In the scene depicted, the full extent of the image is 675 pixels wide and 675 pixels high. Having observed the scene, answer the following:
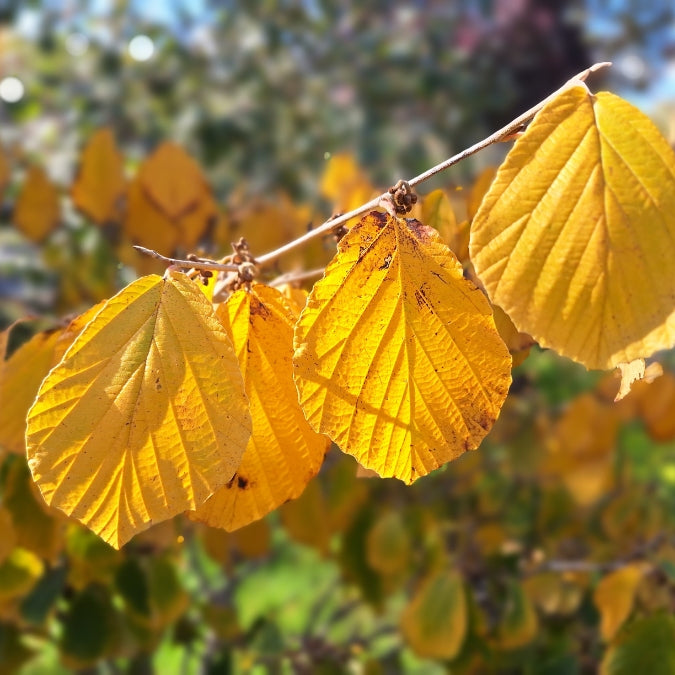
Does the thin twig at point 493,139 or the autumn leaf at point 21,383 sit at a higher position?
the autumn leaf at point 21,383

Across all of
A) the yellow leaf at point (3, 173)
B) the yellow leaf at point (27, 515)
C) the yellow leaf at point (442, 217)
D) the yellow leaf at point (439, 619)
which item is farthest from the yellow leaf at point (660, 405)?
the yellow leaf at point (3, 173)

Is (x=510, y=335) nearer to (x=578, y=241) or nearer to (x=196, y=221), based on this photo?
(x=578, y=241)

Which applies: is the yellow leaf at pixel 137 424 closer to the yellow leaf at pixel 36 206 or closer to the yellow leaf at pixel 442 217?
the yellow leaf at pixel 442 217

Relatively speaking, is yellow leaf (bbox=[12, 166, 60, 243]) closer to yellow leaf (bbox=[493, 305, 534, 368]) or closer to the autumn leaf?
the autumn leaf

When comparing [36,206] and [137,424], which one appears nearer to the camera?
[137,424]

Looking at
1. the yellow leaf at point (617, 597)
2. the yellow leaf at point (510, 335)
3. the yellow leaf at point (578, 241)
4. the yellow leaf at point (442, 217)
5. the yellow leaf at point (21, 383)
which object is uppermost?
the yellow leaf at point (21, 383)

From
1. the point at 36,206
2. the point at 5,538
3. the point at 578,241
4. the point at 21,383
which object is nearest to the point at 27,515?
the point at 5,538

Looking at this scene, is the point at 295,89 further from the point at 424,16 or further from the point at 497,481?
the point at 497,481

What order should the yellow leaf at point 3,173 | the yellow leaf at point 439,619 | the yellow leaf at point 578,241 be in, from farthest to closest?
1. the yellow leaf at point 3,173
2. the yellow leaf at point 439,619
3. the yellow leaf at point 578,241
